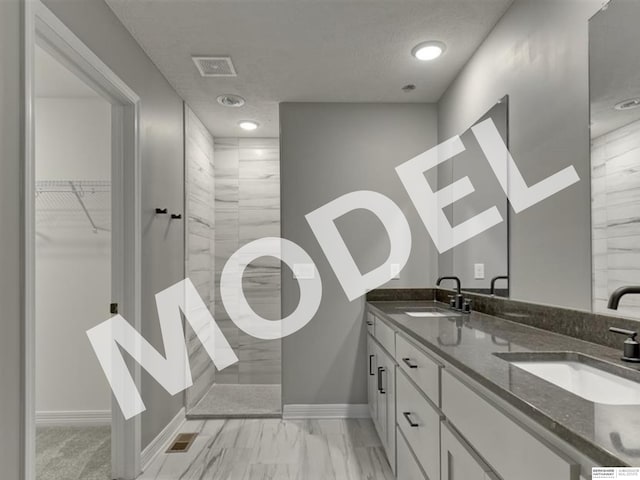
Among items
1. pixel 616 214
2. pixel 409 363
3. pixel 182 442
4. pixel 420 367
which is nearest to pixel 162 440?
pixel 182 442

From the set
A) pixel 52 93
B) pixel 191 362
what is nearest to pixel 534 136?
pixel 191 362

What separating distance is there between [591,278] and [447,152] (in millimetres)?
1787

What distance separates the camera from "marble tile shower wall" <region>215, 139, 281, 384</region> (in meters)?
4.18

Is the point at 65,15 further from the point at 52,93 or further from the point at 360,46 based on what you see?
the point at 52,93

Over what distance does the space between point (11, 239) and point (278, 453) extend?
201 centimetres

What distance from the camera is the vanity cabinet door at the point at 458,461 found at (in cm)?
107

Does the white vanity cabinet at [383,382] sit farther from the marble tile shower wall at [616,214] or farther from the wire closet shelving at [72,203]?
the wire closet shelving at [72,203]

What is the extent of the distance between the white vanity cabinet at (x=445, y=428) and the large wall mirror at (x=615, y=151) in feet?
2.06

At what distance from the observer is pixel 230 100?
127 inches

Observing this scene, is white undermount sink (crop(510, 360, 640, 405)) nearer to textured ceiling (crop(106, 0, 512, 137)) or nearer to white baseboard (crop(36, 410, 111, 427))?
textured ceiling (crop(106, 0, 512, 137))

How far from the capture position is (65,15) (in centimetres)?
167

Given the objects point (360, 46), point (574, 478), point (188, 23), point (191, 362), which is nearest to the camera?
point (574, 478)

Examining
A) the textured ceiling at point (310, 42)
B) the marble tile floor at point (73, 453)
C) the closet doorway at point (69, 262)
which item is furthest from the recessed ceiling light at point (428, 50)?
the marble tile floor at point (73, 453)

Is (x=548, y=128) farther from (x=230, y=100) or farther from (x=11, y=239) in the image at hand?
(x=230, y=100)
